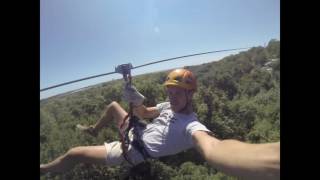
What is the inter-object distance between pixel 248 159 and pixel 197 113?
6.33 ft

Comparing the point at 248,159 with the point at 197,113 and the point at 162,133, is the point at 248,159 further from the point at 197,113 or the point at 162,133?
the point at 197,113

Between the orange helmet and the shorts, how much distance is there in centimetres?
64

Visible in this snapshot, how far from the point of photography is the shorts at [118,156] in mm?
3020

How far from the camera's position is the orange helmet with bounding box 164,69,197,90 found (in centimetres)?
295

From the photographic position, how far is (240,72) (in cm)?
552

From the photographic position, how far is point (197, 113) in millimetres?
3799

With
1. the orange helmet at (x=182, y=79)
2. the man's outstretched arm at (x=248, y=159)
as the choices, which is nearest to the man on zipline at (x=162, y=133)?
the orange helmet at (x=182, y=79)

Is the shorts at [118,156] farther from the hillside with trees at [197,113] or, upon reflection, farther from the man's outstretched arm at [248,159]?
the man's outstretched arm at [248,159]

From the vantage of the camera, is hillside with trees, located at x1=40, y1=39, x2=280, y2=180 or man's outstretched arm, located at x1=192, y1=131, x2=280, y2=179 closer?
man's outstretched arm, located at x1=192, y1=131, x2=280, y2=179

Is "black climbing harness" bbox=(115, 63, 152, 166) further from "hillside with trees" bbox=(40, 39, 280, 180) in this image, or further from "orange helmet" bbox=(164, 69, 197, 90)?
"orange helmet" bbox=(164, 69, 197, 90)

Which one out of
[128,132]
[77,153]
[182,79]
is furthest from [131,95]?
[77,153]

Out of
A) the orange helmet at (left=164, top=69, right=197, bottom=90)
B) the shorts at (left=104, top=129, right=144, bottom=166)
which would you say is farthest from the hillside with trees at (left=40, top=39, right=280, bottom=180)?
the orange helmet at (left=164, top=69, right=197, bottom=90)
